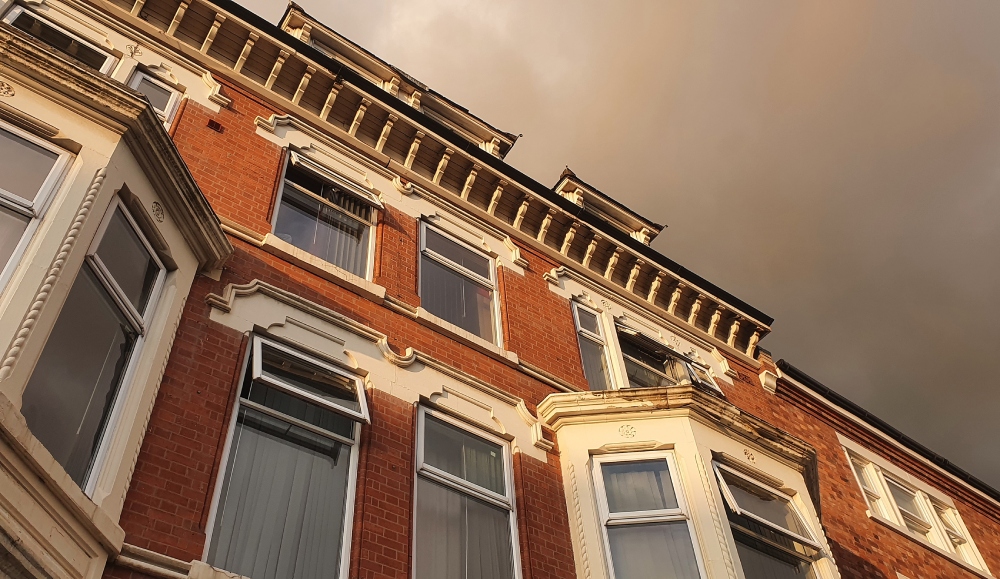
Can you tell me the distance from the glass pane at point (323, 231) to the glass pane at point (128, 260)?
113 inches

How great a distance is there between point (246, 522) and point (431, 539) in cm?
195

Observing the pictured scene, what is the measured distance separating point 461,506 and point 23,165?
5254 millimetres

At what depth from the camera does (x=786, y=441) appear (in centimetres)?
1166

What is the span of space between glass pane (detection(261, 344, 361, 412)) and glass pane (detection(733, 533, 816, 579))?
487cm

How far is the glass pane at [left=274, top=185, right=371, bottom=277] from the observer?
34.8ft

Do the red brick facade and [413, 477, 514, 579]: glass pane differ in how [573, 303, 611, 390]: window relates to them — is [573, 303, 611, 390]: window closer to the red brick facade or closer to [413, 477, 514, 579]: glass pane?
the red brick facade

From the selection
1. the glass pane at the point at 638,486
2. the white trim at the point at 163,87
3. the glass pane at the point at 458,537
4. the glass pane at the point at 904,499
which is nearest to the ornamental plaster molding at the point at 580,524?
the glass pane at the point at 638,486

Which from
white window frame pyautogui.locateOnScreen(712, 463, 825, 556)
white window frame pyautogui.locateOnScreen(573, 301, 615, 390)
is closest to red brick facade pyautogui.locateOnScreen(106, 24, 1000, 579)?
white window frame pyautogui.locateOnScreen(573, 301, 615, 390)

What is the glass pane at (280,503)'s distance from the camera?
6.76m

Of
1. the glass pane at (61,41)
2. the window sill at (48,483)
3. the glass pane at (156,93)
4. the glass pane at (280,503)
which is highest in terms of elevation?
the glass pane at (61,41)

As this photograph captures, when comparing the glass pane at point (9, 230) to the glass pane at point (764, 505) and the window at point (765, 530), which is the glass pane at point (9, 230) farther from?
the glass pane at point (764, 505)

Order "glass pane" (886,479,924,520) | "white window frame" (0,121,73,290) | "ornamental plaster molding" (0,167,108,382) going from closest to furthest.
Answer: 1. "ornamental plaster molding" (0,167,108,382)
2. "white window frame" (0,121,73,290)
3. "glass pane" (886,479,924,520)

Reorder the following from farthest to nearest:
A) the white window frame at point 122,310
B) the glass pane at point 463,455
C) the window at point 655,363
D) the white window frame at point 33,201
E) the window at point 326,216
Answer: the window at point 655,363 < the window at point 326,216 < the glass pane at point 463,455 < the white window frame at point 122,310 < the white window frame at point 33,201

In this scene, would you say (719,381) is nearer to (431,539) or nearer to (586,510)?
(586,510)
